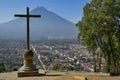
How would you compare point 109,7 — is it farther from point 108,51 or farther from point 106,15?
point 108,51

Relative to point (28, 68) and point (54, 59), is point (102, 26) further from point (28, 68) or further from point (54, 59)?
point (54, 59)

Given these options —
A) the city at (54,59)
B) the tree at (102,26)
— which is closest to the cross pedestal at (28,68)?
the city at (54,59)

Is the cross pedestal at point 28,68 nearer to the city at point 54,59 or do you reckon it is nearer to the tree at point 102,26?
the city at point 54,59

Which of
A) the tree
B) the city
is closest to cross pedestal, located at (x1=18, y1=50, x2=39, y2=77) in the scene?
the city

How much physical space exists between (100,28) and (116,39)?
292cm

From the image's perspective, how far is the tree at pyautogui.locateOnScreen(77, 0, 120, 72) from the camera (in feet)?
80.8

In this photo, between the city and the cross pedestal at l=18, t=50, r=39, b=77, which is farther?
the city

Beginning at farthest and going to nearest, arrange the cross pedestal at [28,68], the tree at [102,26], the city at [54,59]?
the city at [54,59] → the tree at [102,26] → the cross pedestal at [28,68]

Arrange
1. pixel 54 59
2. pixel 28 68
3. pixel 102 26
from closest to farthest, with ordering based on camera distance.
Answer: pixel 28 68, pixel 102 26, pixel 54 59

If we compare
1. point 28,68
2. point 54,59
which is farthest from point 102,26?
point 54,59

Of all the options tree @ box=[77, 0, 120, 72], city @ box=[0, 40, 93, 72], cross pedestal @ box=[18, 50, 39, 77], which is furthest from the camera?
city @ box=[0, 40, 93, 72]

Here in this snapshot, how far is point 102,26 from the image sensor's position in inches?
974

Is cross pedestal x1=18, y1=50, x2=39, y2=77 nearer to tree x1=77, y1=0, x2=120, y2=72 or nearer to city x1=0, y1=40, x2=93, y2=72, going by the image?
city x1=0, y1=40, x2=93, y2=72

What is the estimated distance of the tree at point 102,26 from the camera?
80.8 feet
